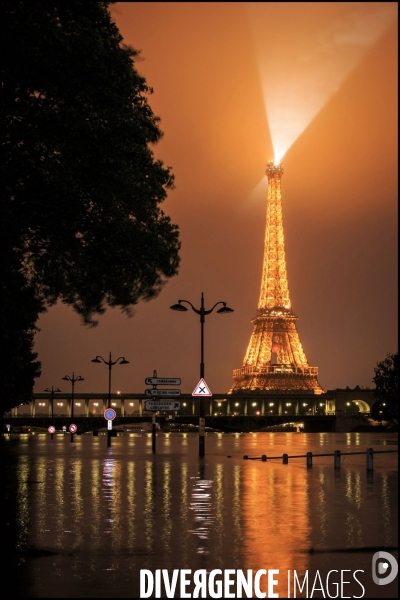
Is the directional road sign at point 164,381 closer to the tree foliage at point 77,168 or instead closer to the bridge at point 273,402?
the tree foliage at point 77,168

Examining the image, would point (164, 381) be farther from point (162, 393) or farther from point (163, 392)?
point (162, 393)

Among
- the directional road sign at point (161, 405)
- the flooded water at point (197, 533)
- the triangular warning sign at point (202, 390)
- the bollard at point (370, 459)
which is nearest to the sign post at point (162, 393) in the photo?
the directional road sign at point (161, 405)

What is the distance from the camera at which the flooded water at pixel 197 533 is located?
10.0 meters

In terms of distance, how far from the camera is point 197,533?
1394 centimetres

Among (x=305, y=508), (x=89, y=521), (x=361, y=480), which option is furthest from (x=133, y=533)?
(x=361, y=480)

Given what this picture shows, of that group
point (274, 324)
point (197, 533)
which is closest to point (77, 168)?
point (197, 533)

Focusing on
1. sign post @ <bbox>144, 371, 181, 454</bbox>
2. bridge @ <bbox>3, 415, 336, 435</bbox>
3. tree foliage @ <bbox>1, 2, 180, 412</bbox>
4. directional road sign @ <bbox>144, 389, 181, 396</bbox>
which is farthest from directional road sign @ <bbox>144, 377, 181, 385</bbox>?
bridge @ <bbox>3, 415, 336, 435</bbox>

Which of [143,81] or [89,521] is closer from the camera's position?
[89,521]

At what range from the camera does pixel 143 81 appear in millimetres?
19469

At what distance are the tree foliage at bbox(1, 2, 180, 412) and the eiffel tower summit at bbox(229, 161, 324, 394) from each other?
5382 inches

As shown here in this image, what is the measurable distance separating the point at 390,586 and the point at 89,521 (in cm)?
717

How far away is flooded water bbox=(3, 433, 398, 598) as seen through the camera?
10.0 meters

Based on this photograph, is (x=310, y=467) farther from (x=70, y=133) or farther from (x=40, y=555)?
(x=40, y=555)

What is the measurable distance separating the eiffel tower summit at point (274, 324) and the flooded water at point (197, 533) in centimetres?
13174
